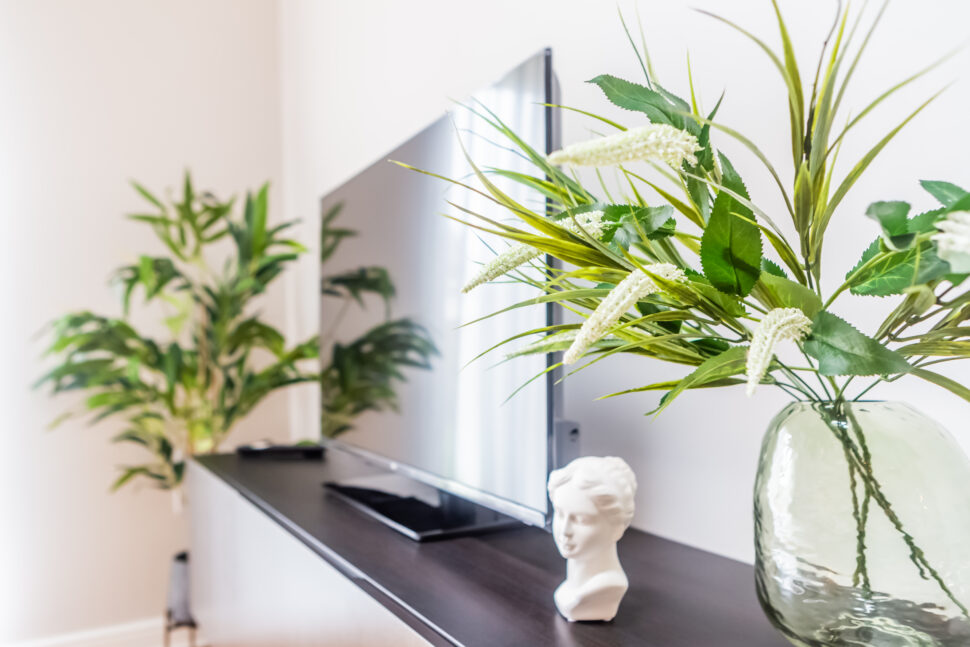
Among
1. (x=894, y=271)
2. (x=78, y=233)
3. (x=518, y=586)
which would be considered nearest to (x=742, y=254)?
(x=894, y=271)

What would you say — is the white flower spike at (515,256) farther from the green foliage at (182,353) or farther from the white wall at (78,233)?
the white wall at (78,233)

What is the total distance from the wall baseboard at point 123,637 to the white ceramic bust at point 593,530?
95.2 inches

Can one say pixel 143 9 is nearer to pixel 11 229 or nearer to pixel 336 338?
pixel 11 229

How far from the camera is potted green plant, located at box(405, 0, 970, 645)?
53cm

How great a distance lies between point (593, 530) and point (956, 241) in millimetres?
506

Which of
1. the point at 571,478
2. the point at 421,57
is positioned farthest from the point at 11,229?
the point at 571,478

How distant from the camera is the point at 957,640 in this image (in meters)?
0.60

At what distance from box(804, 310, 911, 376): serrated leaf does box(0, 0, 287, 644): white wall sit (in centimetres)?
269

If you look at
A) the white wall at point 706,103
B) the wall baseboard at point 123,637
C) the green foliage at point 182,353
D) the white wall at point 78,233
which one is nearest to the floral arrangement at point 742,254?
the white wall at point 706,103

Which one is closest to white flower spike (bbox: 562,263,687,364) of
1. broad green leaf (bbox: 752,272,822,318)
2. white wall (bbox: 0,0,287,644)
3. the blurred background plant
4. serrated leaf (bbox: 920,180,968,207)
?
broad green leaf (bbox: 752,272,822,318)

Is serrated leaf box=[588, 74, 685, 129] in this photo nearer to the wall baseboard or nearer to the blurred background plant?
the blurred background plant

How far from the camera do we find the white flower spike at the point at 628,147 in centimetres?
50

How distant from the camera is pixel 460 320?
127 cm

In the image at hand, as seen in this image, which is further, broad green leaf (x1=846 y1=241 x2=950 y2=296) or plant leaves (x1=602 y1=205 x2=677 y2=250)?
plant leaves (x1=602 y1=205 x2=677 y2=250)
